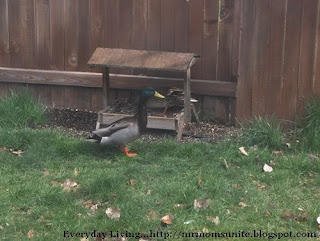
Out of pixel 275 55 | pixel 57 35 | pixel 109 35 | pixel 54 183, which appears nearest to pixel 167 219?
pixel 54 183

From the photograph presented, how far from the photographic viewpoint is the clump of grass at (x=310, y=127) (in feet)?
20.5

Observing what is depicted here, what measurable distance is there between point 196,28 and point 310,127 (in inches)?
68.6

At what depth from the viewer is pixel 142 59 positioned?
22.5ft

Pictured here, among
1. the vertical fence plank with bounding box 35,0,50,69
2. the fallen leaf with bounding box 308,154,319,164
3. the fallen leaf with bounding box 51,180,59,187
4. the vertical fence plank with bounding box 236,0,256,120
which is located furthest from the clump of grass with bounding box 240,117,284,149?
the vertical fence plank with bounding box 35,0,50,69

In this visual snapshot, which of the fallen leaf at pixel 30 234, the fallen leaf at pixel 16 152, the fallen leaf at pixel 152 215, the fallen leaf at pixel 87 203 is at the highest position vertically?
the fallen leaf at pixel 152 215

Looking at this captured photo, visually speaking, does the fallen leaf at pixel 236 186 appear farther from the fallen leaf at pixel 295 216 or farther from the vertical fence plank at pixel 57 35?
the vertical fence plank at pixel 57 35

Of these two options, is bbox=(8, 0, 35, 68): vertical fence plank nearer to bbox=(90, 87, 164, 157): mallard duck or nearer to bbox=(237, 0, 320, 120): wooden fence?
bbox=(90, 87, 164, 157): mallard duck

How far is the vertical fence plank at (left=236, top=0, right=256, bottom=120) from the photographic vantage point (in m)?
6.66

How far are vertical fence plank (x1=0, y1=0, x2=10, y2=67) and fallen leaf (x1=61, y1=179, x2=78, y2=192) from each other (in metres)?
2.99

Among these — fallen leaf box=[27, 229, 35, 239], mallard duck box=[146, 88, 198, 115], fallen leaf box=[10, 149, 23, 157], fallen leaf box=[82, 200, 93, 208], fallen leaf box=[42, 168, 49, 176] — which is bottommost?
fallen leaf box=[27, 229, 35, 239]

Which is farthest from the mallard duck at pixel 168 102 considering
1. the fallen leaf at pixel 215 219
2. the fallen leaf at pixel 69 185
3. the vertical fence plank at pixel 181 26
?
the fallen leaf at pixel 215 219

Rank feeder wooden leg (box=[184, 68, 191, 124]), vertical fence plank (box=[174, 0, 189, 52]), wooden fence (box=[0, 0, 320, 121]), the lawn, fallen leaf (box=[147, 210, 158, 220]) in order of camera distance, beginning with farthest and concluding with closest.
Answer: vertical fence plank (box=[174, 0, 189, 52]) < feeder wooden leg (box=[184, 68, 191, 124]) < wooden fence (box=[0, 0, 320, 121]) < fallen leaf (box=[147, 210, 158, 220]) < the lawn

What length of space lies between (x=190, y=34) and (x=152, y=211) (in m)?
2.93

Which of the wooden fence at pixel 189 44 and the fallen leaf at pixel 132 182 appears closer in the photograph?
the fallen leaf at pixel 132 182
